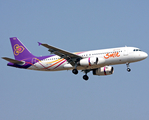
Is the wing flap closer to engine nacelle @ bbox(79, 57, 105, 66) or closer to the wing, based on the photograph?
the wing

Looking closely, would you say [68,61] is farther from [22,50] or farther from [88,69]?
[22,50]

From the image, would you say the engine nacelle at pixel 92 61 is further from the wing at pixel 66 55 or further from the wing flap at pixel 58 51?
the wing flap at pixel 58 51

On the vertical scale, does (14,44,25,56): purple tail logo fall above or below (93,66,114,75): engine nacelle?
above

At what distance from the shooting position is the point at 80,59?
49.4 m

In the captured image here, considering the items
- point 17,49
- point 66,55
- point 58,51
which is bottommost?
point 66,55

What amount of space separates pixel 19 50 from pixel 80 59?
42.6 feet

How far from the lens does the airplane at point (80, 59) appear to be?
4775cm

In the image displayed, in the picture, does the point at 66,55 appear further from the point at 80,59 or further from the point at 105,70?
the point at 105,70

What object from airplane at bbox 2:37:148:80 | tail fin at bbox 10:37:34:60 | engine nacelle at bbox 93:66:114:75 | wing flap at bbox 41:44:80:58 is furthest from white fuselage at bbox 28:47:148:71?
tail fin at bbox 10:37:34:60

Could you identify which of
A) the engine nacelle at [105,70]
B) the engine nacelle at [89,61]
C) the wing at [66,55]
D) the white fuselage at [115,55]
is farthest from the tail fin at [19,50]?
the engine nacelle at [105,70]

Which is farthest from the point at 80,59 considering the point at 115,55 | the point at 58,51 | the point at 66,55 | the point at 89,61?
the point at 115,55

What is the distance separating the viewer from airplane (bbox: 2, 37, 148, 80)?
47.8m

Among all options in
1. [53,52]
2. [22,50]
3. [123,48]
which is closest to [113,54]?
[123,48]

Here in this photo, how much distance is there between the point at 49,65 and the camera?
51.4 meters
